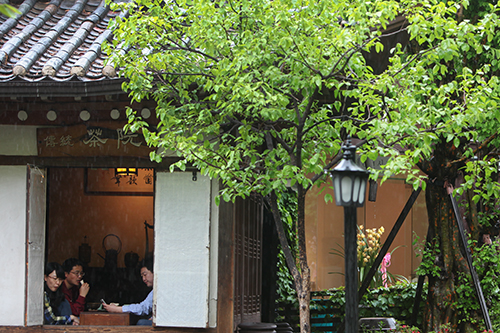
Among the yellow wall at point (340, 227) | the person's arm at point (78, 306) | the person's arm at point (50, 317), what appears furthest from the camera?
the yellow wall at point (340, 227)

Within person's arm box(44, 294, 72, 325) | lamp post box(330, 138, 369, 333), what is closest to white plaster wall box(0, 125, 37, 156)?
person's arm box(44, 294, 72, 325)

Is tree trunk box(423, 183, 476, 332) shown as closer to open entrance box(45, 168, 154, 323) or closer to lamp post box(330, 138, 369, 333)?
lamp post box(330, 138, 369, 333)

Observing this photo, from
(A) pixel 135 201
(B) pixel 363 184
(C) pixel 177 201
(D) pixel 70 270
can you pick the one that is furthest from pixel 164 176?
(A) pixel 135 201

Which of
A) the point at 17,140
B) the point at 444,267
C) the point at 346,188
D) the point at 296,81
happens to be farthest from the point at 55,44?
the point at 444,267

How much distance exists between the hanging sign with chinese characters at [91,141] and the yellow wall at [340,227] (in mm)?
5685

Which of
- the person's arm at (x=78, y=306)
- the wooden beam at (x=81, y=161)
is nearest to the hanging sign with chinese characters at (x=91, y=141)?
the wooden beam at (x=81, y=161)

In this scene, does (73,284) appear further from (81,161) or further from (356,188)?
(356,188)

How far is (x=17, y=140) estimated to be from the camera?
7230 millimetres

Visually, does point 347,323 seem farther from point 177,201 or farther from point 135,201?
point 135,201

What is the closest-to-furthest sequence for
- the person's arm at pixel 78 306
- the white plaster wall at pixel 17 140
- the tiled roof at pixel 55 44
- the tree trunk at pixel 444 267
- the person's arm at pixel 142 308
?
the tiled roof at pixel 55 44, the white plaster wall at pixel 17 140, the person's arm at pixel 142 308, the tree trunk at pixel 444 267, the person's arm at pixel 78 306

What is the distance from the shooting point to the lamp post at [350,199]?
4199 mm

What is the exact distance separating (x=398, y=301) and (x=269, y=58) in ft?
20.8

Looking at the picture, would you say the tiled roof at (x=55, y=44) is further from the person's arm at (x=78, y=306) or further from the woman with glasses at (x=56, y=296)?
the person's arm at (x=78, y=306)

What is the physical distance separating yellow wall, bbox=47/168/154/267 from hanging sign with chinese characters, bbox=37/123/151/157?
4387 millimetres
